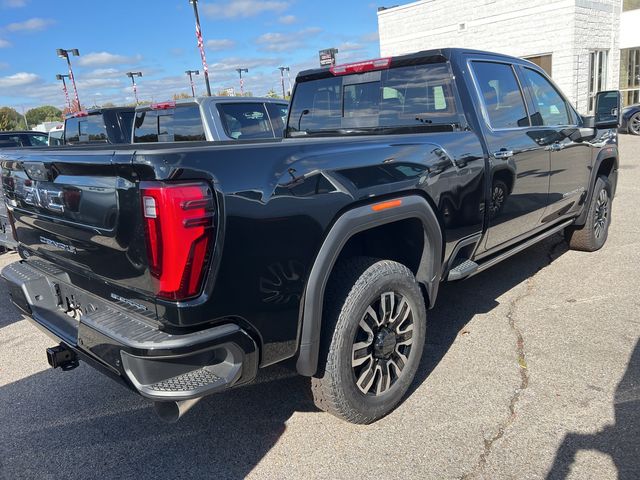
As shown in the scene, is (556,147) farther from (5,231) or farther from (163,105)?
(5,231)

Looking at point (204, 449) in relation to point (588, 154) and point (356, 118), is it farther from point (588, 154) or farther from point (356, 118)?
point (588, 154)

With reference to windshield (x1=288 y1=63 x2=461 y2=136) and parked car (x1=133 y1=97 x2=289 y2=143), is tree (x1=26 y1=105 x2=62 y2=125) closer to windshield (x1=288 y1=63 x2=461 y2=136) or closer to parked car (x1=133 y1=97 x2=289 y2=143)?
parked car (x1=133 y1=97 x2=289 y2=143)

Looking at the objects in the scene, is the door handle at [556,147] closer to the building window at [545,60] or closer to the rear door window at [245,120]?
the rear door window at [245,120]

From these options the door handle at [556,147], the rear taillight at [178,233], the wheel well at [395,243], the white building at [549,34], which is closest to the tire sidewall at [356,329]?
the wheel well at [395,243]

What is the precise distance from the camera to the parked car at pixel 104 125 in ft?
27.6

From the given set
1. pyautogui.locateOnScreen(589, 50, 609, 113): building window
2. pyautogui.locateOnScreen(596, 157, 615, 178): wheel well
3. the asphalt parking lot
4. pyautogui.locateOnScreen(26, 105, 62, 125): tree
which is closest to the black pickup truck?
the asphalt parking lot

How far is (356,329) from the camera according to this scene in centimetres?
252

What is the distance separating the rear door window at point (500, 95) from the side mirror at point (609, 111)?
124cm

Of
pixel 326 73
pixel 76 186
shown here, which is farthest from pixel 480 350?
pixel 76 186

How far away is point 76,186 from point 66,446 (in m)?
1.49

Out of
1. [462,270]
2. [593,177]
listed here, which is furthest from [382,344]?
[593,177]

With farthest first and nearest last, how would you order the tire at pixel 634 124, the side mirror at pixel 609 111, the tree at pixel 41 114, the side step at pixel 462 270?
the tree at pixel 41 114 → the tire at pixel 634 124 → the side mirror at pixel 609 111 → the side step at pixel 462 270

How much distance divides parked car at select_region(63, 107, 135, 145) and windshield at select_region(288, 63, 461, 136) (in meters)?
5.03

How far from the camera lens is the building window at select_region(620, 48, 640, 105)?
20062 millimetres
